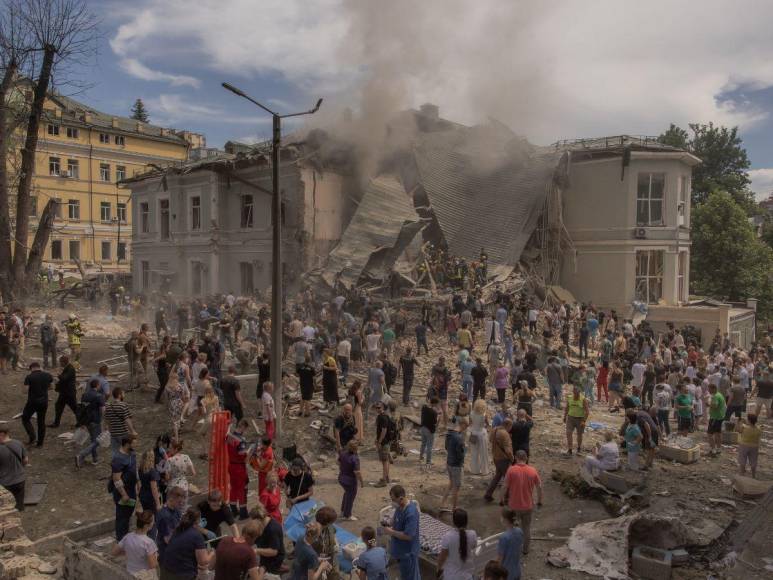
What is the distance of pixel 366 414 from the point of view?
13.4 metres

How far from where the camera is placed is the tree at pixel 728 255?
117ft

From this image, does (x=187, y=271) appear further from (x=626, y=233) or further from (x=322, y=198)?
(x=626, y=233)

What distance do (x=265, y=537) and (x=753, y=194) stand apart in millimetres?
48431

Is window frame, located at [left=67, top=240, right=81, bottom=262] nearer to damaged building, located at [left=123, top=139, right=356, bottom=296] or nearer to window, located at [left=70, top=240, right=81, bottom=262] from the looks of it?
window, located at [left=70, top=240, right=81, bottom=262]

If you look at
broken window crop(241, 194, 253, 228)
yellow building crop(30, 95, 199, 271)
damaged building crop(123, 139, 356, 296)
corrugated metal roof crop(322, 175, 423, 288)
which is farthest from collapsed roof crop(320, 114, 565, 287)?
yellow building crop(30, 95, 199, 271)

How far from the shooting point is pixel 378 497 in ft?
31.6

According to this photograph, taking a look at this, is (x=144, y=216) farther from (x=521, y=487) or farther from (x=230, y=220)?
(x=521, y=487)

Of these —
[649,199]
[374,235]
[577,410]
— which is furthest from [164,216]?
[577,410]

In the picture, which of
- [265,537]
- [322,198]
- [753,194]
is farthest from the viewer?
[753,194]

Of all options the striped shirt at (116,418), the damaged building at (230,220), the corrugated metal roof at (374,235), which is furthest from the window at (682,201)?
the striped shirt at (116,418)

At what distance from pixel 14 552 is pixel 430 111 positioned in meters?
26.1

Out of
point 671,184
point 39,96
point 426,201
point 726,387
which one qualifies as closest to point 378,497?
point 726,387

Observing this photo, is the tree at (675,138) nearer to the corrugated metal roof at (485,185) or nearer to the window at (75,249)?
the corrugated metal roof at (485,185)

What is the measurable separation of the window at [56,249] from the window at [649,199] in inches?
1618
